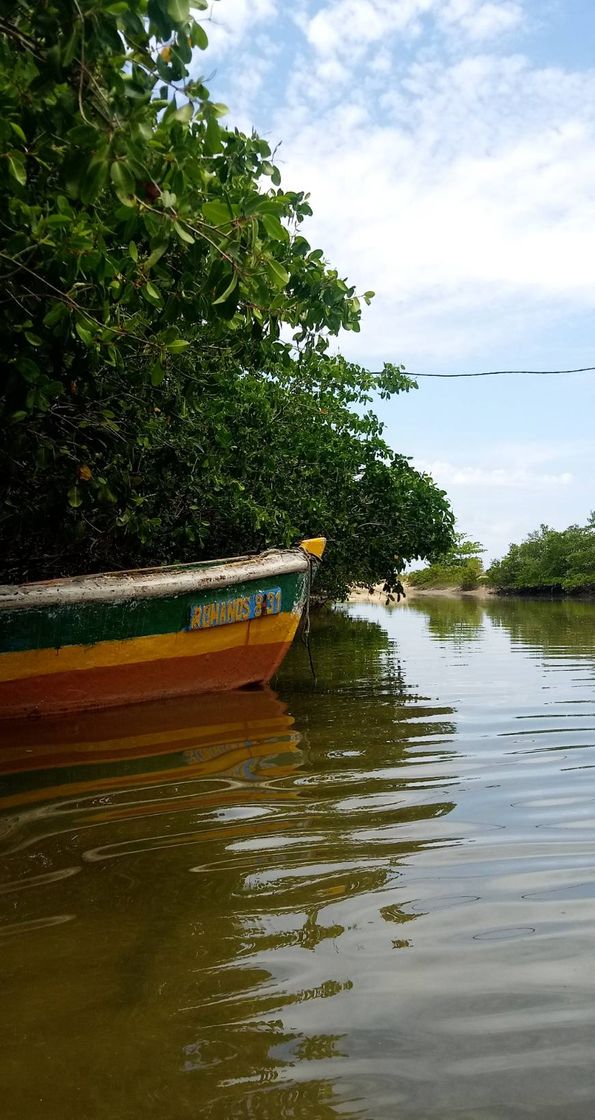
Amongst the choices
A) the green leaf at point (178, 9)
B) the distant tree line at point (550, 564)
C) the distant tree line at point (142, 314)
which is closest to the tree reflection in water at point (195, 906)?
the distant tree line at point (142, 314)

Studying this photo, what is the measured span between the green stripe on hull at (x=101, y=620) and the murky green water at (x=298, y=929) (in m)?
1.10

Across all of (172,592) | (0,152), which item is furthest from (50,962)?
(172,592)

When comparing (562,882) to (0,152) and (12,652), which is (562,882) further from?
(12,652)

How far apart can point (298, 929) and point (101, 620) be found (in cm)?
409

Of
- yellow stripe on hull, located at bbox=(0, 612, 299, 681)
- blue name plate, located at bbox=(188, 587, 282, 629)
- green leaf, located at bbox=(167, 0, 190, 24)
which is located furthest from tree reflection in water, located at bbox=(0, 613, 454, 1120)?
green leaf, located at bbox=(167, 0, 190, 24)

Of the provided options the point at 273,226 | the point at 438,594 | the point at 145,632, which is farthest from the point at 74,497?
the point at 438,594

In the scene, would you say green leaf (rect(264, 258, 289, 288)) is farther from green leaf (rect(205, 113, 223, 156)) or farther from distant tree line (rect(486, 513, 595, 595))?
distant tree line (rect(486, 513, 595, 595))

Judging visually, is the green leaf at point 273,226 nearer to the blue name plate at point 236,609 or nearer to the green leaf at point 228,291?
the green leaf at point 228,291

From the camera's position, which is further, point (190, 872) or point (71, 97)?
point (190, 872)

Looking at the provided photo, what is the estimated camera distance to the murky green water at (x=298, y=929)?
1432mm

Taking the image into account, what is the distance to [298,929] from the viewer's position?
6.91 feet

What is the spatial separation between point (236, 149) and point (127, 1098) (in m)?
4.83

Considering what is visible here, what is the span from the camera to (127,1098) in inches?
54.9

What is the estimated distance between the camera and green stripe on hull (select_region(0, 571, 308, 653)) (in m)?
5.49
